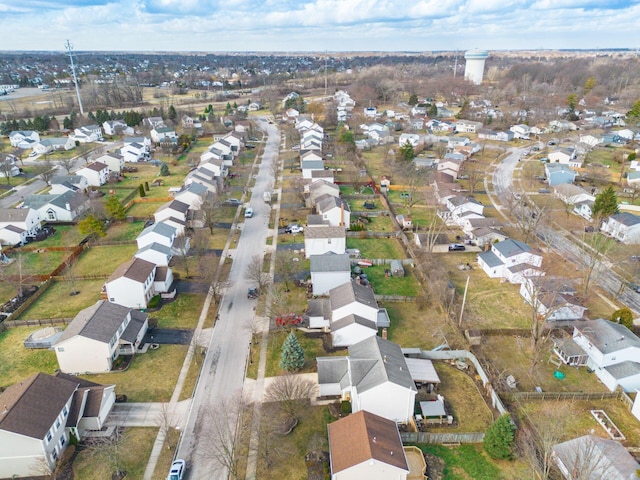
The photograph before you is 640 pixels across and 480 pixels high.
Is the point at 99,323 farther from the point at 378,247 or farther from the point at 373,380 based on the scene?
the point at 378,247

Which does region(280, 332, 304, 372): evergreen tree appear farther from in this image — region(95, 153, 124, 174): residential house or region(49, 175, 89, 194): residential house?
region(95, 153, 124, 174): residential house

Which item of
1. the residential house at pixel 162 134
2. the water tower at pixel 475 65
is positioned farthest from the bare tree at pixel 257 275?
the water tower at pixel 475 65

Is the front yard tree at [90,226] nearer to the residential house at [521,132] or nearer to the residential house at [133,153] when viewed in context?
the residential house at [133,153]

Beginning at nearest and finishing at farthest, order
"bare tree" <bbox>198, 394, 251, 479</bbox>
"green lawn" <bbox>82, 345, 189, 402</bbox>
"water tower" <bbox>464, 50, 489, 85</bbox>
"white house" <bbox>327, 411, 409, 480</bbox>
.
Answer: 1. "white house" <bbox>327, 411, 409, 480</bbox>
2. "bare tree" <bbox>198, 394, 251, 479</bbox>
3. "green lawn" <bbox>82, 345, 189, 402</bbox>
4. "water tower" <bbox>464, 50, 489, 85</bbox>

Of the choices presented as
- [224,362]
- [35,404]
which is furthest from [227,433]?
[35,404]

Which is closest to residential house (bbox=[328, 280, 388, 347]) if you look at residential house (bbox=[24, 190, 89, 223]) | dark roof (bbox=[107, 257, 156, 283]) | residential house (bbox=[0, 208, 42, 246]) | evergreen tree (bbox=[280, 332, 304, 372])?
evergreen tree (bbox=[280, 332, 304, 372])

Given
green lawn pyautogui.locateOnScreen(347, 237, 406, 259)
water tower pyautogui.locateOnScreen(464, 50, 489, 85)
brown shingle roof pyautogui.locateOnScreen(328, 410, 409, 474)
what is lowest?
green lawn pyautogui.locateOnScreen(347, 237, 406, 259)
